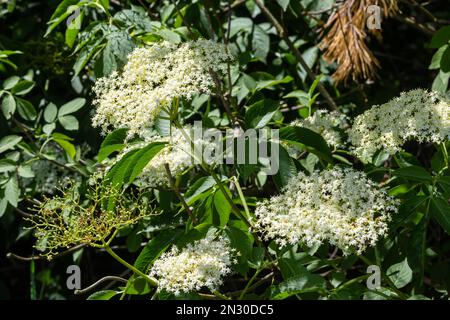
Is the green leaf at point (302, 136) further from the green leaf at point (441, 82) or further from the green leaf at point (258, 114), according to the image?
the green leaf at point (441, 82)

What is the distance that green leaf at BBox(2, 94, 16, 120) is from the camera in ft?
10.4

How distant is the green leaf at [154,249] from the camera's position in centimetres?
221

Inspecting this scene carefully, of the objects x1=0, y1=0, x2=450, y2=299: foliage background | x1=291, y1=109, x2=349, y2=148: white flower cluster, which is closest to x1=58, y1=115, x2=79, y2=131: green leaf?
→ x1=0, y1=0, x2=450, y2=299: foliage background

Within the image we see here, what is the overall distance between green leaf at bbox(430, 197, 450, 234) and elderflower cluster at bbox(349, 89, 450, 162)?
0.63 feet

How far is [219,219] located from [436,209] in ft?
2.20

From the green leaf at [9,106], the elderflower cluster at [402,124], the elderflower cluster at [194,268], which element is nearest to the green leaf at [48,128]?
the green leaf at [9,106]

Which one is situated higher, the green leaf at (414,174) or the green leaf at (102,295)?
the green leaf at (414,174)

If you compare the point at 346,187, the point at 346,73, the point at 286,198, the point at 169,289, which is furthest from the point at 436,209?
the point at 346,73

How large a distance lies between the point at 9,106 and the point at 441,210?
6.24 feet

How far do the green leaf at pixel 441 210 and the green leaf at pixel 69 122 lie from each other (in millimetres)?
1695

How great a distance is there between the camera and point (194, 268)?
6.91ft

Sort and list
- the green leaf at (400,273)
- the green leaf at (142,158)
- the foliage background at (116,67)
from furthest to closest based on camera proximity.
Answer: the foliage background at (116,67) → the green leaf at (400,273) → the green leaf at (142,158)

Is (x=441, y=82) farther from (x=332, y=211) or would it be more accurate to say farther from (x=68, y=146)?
(x=68, y=146)

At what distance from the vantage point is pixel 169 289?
2070 mm
